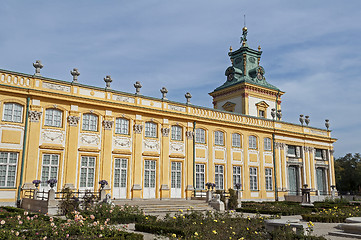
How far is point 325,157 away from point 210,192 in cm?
2165

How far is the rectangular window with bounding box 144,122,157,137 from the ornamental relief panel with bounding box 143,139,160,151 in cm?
52

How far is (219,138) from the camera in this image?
30953 millimetres

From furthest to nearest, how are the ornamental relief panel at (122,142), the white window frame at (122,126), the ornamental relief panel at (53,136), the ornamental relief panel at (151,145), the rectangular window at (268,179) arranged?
the rectangular window at (268,179), the ornamental relief panel at (151,145), the white window frame at (122,126), the ornamental relief panel at (122,142), the ornamental relief panel at (53,136)

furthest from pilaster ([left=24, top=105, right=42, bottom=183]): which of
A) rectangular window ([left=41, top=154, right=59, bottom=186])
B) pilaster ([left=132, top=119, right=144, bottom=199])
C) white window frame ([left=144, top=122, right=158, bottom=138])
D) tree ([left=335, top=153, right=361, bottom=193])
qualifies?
tree ([left=335, top=153, right=361, bottom=193])

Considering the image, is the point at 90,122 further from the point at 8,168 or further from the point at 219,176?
the point at 219,176

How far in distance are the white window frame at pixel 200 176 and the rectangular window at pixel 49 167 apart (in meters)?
11.7

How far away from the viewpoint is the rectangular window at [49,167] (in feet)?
70.5

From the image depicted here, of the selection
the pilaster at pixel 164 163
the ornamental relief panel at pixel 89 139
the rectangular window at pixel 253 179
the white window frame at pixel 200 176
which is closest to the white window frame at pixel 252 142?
the rectangular window at pixel 253 179

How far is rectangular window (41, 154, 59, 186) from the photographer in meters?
21.5

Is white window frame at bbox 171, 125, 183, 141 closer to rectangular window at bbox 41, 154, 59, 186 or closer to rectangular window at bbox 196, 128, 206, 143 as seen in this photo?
rectangular window at bbox 196, 128, 206, 143

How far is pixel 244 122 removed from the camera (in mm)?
33125

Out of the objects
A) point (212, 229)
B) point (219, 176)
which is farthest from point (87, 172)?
point (212, 229)

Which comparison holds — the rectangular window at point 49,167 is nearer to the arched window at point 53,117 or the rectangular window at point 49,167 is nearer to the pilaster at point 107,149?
the arched window at point 53,117

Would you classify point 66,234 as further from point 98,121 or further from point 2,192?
point 98,121
